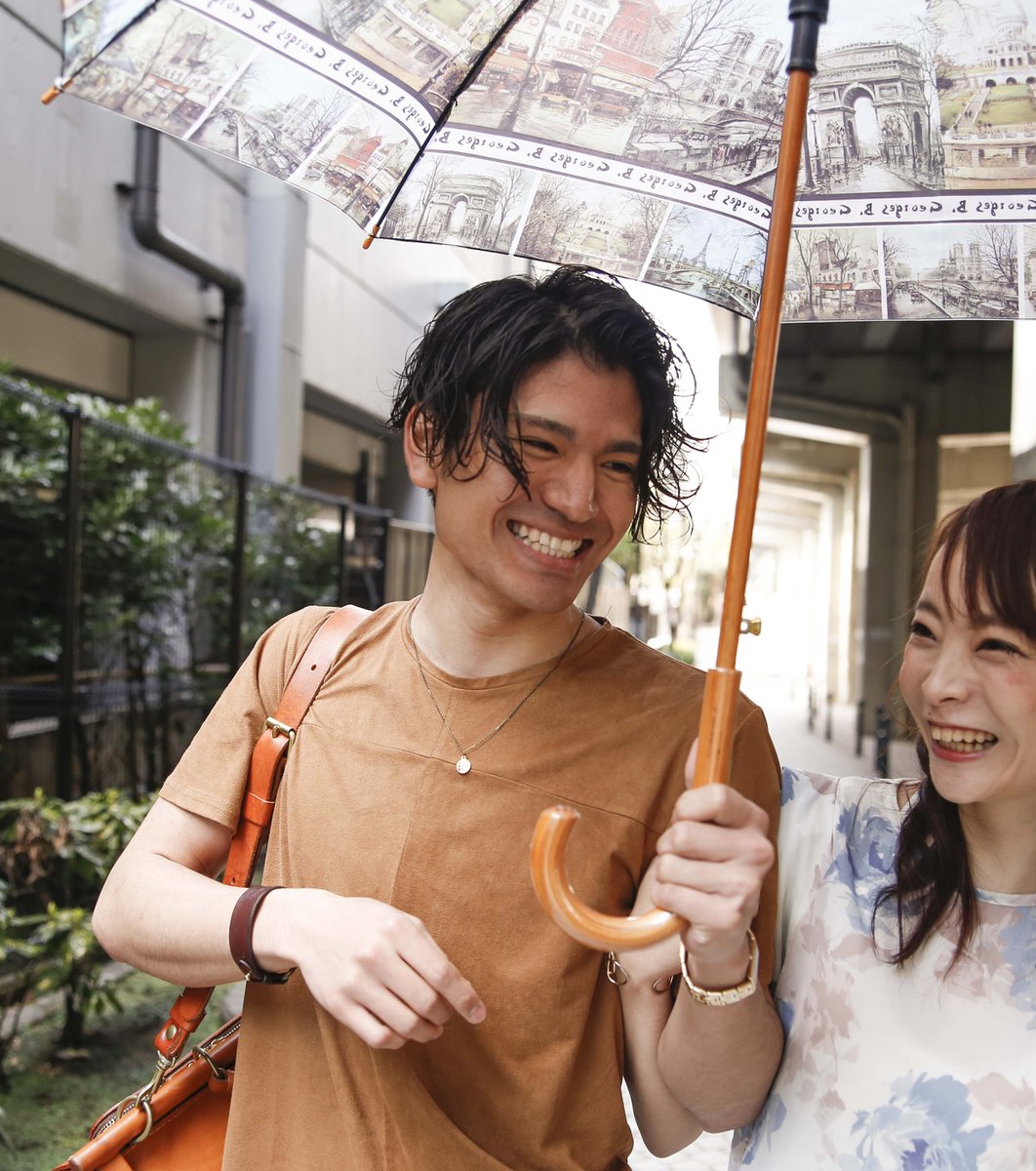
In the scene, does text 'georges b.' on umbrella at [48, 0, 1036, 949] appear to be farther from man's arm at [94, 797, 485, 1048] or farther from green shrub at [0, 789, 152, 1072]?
green shrub at [0, 789, 152, 1072]

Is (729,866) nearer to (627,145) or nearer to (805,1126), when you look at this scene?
(805,1126)

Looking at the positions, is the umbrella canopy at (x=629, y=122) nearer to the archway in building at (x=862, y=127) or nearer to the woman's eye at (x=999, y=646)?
the archway in building at (x=862, y=127)

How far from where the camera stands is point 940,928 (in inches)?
67.5

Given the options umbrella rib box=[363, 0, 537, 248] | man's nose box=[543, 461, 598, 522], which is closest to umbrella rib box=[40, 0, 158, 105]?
umbrella rib box=[363, 0, 537, 248]

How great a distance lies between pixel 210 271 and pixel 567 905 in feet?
36.1

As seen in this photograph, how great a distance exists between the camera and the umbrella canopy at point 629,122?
68.3 inches

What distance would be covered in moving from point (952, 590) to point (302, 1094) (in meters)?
1.18

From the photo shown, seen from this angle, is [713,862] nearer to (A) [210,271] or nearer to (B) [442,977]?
(B) [442,977]

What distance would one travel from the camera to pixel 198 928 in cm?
169

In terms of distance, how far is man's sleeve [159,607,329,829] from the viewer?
1.90m

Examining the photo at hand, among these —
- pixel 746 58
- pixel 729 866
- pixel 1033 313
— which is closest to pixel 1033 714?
pixel 729 866

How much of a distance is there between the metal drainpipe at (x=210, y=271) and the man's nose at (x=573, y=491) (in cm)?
867

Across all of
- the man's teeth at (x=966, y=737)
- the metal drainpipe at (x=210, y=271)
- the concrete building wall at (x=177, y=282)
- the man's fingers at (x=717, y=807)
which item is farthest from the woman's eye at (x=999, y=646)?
the metal drainpipe at (x=210, y=271)

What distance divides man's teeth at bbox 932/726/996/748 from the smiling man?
266 millimetres
